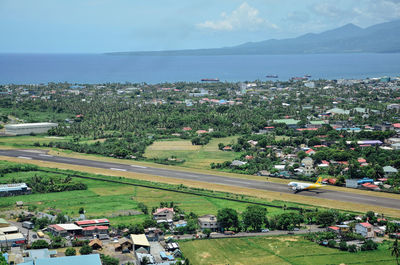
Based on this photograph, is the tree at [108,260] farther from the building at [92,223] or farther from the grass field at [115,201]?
the grass field at [115,201]

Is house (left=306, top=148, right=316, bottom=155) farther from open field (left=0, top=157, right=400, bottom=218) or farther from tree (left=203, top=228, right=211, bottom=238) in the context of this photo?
tree (left=203, top=228, right=211, bottom=238)

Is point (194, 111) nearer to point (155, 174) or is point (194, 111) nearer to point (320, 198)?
point (155, 174)

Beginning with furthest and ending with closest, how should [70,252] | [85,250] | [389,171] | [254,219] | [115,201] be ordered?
[389,171] < [115,201] < [254,219] < [85,250] < [70,252]

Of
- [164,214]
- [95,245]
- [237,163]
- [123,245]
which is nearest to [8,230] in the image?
[95,245]

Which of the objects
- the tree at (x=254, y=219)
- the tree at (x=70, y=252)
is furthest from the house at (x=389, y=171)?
Result: the tree at (x=70, y=252)

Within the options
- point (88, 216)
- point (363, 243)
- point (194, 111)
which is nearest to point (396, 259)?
point (363, 243)

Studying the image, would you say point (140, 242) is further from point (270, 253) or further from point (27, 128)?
point (27, 128)
